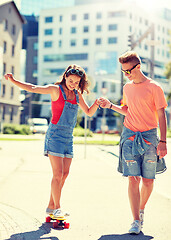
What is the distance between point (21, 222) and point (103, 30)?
75410 mm

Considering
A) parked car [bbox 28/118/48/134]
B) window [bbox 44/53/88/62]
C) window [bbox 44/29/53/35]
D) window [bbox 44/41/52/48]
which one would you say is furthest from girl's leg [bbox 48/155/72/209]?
window [bbox 44/29/53/35]

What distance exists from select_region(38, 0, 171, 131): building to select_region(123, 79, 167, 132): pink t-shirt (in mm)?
69017

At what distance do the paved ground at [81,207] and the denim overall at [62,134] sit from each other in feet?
2.65

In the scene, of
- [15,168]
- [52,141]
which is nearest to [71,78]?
[52,141]

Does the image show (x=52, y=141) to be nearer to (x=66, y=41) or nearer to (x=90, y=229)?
(x=90, y=229)

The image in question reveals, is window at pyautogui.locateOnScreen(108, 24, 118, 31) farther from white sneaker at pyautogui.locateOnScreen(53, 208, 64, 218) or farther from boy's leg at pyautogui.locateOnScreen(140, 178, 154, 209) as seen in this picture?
white sneaker at pyautogui.locateOnScreen(53, 208, 64, 218)

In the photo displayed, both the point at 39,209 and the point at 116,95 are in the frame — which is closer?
the point at 39,209

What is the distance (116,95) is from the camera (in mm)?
73812

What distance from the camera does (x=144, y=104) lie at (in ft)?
13.1

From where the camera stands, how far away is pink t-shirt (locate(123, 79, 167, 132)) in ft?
12.9

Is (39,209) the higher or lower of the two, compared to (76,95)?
lower

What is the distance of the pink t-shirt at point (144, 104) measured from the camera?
3.94 m

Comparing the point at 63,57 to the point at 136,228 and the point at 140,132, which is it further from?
the point at 136,228

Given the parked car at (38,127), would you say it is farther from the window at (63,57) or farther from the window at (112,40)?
the window at (112,40)
